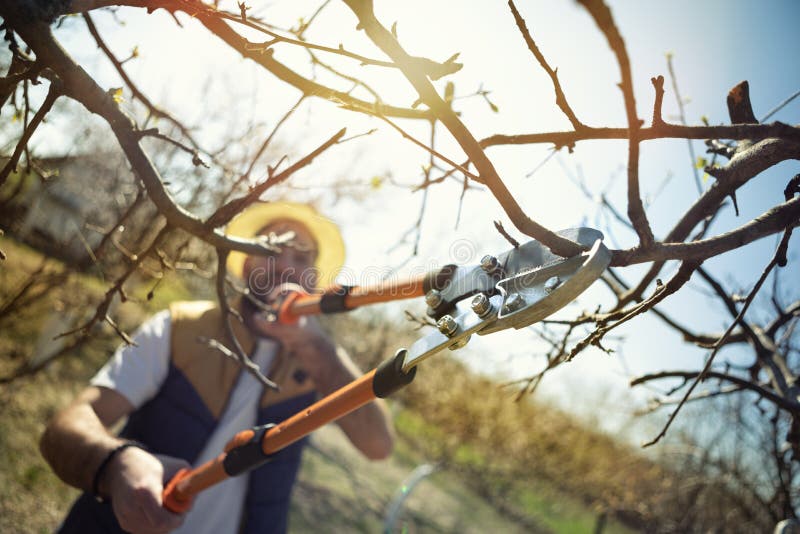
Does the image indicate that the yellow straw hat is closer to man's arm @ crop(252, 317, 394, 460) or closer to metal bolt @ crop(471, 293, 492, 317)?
man's arm @ crop(252, 317, 394, 460)

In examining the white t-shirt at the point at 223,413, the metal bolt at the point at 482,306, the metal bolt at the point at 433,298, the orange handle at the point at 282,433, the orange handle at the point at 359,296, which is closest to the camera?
the metal bolt at the point at 482,306

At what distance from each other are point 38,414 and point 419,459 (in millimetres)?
8775

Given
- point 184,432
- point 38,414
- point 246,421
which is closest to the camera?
point 184,432

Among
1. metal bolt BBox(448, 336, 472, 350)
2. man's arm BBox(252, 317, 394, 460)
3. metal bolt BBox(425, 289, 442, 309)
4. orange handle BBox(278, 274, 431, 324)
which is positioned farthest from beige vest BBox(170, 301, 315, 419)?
metal bolt BBox(448, 336, 472, 350)

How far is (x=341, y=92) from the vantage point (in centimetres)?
125

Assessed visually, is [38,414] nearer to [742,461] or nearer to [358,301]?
[358,301]

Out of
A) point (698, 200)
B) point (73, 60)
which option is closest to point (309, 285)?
point (73, 60)

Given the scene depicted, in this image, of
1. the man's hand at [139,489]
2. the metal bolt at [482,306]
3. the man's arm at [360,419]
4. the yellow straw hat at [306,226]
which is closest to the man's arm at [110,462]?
the man's hand at [139,489]

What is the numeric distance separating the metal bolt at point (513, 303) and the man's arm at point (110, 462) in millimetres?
1463

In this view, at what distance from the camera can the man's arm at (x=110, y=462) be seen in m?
1.76

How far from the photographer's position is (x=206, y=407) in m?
2.65

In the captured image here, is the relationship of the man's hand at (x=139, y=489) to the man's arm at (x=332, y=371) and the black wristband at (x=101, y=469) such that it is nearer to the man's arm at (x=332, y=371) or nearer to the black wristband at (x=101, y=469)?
the black wristband at (x=101, y=469)

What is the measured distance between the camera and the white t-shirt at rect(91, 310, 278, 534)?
259 centimetres

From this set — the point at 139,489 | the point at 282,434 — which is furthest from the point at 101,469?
the point at 282,434
